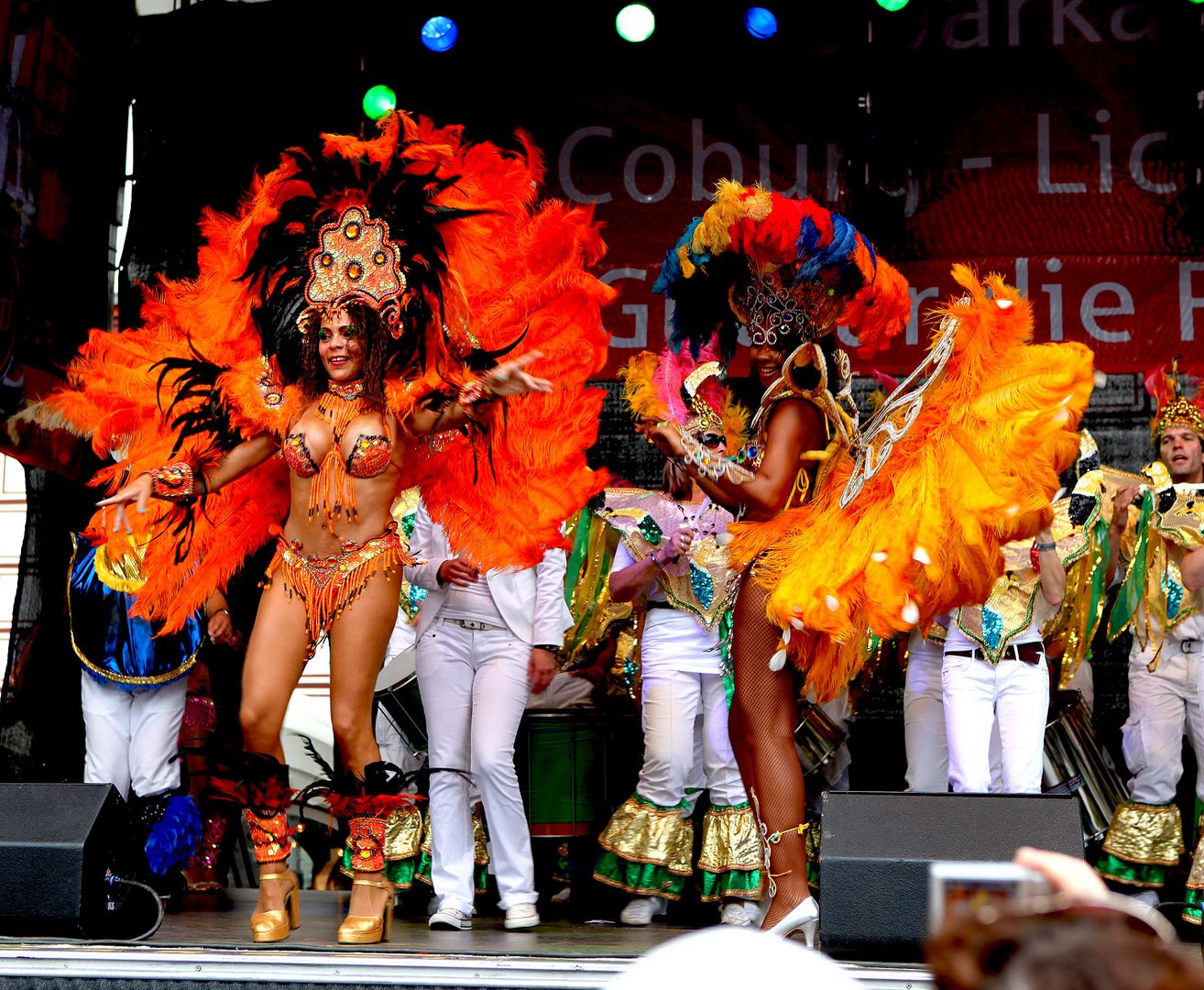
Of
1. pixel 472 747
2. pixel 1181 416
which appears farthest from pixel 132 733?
pixel 1181 416

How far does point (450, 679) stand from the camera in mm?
5223

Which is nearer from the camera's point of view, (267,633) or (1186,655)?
(267,633)

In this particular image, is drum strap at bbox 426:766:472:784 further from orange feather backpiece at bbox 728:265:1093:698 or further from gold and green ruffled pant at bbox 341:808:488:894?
orange feather backpiece at bbox 728:265:1093:698

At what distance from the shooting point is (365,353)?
4465mm

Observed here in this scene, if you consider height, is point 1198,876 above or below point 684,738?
below

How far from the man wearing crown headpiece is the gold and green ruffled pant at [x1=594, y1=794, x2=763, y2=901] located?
150 centimetres

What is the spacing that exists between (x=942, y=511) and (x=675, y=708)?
5.67ft

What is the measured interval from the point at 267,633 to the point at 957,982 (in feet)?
11.7

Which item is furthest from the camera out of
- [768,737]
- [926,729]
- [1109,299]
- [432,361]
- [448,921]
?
[1109,299]

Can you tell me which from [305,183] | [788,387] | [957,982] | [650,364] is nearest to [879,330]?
[788,387]

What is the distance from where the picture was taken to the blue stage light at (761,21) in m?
6.43

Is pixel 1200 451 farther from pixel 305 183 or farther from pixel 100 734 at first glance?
pixel 100 734

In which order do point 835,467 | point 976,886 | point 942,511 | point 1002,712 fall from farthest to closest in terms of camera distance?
point 1002,712 < point 835,467 < point 942,511 < point 976,886

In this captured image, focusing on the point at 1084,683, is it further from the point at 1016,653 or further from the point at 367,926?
the point at 367,926
